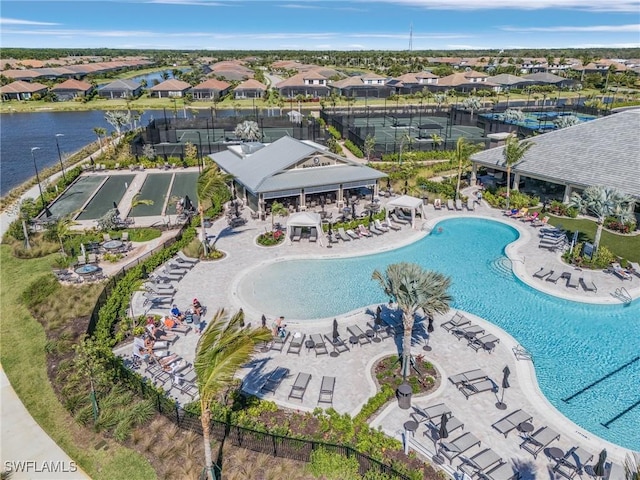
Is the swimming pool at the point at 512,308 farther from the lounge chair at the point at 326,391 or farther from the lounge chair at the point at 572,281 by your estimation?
the lounge chair at the point at 326,391

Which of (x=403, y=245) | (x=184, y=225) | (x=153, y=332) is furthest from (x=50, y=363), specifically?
(x=403, y=245)

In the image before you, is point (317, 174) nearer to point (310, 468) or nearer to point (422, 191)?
point (422, 191)

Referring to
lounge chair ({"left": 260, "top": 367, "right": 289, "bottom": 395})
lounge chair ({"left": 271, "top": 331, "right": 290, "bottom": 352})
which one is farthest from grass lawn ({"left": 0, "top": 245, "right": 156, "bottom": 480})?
lounge chair ({"left": 271, "top": 331, "right": 290, "bottom": 352})

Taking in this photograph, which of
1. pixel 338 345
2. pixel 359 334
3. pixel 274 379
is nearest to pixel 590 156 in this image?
pixel 359 334

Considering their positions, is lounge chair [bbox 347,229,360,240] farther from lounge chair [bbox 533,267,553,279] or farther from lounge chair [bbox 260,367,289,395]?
lounge chair [bbox 260,367,289,395]

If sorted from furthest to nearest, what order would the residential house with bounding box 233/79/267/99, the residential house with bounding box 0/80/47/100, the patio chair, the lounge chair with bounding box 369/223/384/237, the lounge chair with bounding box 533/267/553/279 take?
1. the residential house with bounding box 0/80/47/100
2. the residential house with bounding box 233/79/267/99
3. the lounge chair with bounding box 369/223/384/237
4. the lounge chair with bounding box 533/267/553/279
5. the patio chair

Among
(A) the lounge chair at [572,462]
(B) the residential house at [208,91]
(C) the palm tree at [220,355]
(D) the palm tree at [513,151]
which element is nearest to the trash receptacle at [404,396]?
(A) the lounge chair at [572,462]

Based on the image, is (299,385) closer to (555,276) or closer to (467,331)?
(467,331)
